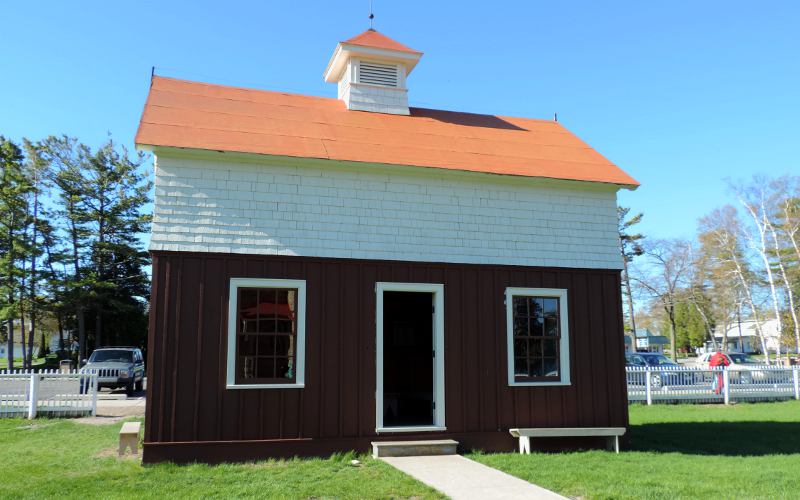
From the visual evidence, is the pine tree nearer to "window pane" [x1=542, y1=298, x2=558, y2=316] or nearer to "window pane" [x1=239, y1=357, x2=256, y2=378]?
"window pane" [x1=239, y1=357, x2=256, y2=378]

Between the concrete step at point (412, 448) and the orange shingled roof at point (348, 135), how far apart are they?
4462mm

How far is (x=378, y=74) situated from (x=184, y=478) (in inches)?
352

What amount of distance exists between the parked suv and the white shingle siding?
12.8m

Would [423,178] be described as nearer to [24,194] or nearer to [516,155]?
[516,155]

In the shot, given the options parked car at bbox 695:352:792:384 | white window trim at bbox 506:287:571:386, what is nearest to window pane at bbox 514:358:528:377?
white window trim at bbox 506:287:571:386

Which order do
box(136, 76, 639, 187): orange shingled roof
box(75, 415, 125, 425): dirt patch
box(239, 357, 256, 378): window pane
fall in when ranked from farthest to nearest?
box(75, 415, 125, 425): dirt patch < box(136, 76, 639, 187): orange shingled roof < box(239, 357, 256, 378): window pane

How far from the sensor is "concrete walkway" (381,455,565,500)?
743cm

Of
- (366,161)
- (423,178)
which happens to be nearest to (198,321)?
(366,161)

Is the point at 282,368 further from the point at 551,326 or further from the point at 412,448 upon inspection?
the point at 551,326

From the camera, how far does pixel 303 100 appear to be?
13.2 metres

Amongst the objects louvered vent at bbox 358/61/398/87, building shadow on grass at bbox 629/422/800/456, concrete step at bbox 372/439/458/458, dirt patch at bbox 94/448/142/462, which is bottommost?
building shadow on grass at bbox 629/422/800/456

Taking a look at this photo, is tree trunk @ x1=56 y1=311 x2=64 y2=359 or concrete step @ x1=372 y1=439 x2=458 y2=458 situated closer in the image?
concrete step @ x1=372 y1=439 x2=458 y2=458

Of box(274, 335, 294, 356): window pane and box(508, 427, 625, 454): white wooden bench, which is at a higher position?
box(274, 335, 294, 356): window pane

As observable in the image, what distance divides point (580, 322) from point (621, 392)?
56.8 inches
